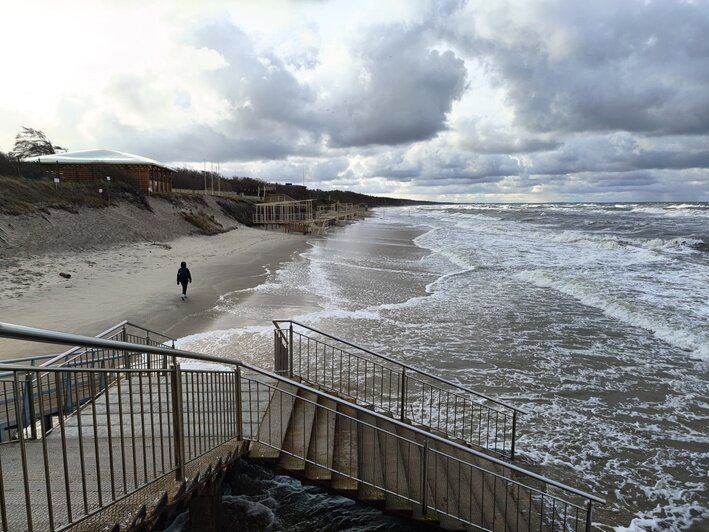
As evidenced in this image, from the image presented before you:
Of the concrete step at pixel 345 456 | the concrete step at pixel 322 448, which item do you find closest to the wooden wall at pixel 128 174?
the concrete step at pixel 322 448

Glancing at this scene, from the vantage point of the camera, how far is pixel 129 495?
3598 millimetres

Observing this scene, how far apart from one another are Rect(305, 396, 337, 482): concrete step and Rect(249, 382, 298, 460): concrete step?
1.29 ft

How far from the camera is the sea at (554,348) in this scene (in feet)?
20.9

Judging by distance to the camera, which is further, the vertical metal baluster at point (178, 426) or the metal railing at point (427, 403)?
the metal railing at point (427, 403)

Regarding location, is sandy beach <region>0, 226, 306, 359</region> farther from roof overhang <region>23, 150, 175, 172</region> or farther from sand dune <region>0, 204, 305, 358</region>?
roof overhang <region>23, 150, 175, 172</region>

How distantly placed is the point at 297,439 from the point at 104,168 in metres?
46.0

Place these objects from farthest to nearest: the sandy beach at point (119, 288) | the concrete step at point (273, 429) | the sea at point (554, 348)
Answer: the sandy beach at point (119, 288)
the sea at point (554, 348)
the concrete step at point (273, 429)

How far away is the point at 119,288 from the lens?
59.0 feet

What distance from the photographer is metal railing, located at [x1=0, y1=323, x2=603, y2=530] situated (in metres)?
3.77

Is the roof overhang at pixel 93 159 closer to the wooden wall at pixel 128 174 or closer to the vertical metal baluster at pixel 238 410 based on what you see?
the wooden wall at pixel 128 174

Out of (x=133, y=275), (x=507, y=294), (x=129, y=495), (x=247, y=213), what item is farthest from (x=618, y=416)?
(x=247, y=213)

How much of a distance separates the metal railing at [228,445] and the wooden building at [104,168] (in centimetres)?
4105

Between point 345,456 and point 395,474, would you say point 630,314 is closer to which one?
point 395,474

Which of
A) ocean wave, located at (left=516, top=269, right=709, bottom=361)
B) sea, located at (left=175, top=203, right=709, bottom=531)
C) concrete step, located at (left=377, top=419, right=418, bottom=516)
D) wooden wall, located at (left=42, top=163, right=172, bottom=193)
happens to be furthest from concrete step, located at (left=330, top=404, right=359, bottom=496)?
wooden wall, located at (left=42, top=163, right=172, bottom=193)
